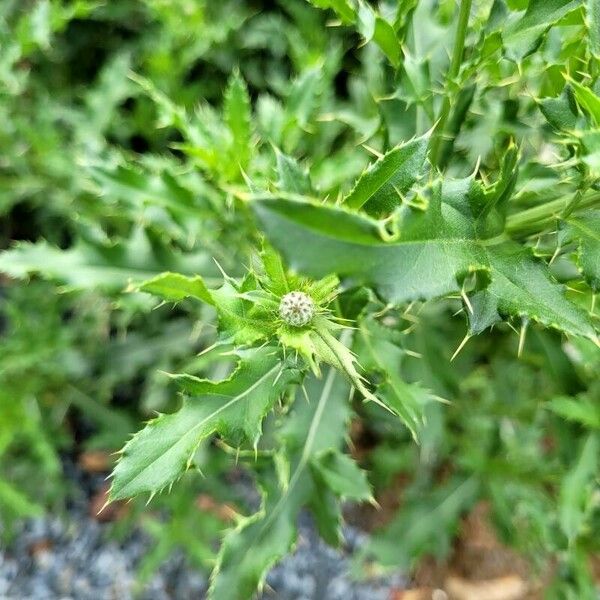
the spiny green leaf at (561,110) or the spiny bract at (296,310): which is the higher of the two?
the spiny green leaf at (561,110)

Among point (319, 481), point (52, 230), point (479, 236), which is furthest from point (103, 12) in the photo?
point (479, 236)

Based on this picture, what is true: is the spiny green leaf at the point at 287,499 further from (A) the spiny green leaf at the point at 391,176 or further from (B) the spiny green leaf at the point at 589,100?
(B) the spiny green leaf at the point at 589,100

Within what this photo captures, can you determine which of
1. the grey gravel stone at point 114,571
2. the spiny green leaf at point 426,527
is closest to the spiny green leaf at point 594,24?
the spiny green leaf at point 426,527

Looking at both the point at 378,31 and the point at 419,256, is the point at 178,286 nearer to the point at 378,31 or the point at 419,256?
the point at 419,256

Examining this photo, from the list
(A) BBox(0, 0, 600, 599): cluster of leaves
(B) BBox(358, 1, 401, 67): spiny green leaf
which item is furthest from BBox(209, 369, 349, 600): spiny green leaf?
(B) BBox(358, 1, 401, 67): spiny green leaf

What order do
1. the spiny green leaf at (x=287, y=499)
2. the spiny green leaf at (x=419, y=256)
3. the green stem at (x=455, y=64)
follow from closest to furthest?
the spiny green leaf at (x=419, y=256) < the green stem at (x=455, y=64) < the spiny green leaf at (x=287, y=499)

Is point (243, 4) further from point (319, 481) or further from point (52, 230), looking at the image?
point (319, 481)

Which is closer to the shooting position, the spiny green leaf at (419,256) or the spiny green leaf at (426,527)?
the spiny green leaf at (419,256)

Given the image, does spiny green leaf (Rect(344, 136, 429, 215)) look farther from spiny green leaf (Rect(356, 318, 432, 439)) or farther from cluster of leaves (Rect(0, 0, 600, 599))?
spiny green leaf (Rect(356, 318, 432, 439))
